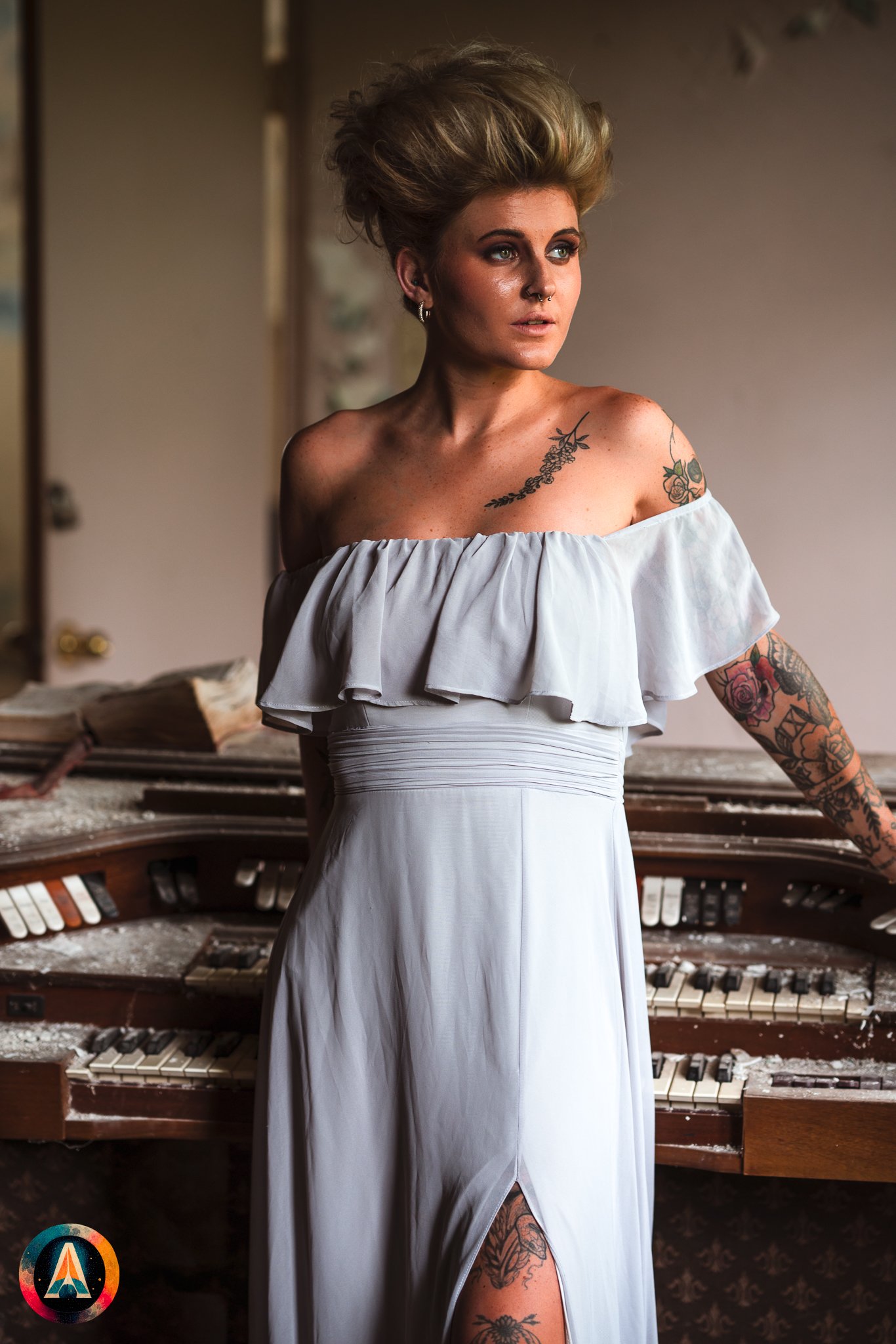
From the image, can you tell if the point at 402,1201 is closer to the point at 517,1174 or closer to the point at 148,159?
the point at 517,1174

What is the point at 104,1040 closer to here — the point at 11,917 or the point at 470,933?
the point at 11,917

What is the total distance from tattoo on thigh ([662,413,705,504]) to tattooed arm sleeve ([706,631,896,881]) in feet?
0.66

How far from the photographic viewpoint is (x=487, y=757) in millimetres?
1482

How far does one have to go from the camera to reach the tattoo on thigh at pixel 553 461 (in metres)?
1.53

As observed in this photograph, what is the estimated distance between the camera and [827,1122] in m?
1.67

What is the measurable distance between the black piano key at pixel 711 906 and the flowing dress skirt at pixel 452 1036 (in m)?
0.49

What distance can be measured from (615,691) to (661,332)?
10.1 ft

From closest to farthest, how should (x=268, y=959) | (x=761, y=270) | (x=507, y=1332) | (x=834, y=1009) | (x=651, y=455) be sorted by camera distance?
1. (x=507, y=1332)
2. (x=651, y=455)
3. (x=834, y=1009)
4. (x=268, y=959)
5. (x=761, y=270)

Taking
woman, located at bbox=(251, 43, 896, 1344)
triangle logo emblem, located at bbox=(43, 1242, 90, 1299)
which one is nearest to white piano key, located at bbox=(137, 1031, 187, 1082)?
woman, located at bbox=(251, 43, 896, 1344)

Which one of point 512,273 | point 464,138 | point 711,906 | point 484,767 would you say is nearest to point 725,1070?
point 711,906

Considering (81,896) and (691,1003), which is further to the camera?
(81,896)

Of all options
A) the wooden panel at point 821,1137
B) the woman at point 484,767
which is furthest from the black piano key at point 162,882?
the wooden panel at point 821,1137

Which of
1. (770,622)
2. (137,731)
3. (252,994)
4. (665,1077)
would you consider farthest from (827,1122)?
(137,731)

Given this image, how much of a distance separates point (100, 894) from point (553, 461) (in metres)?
1.04
